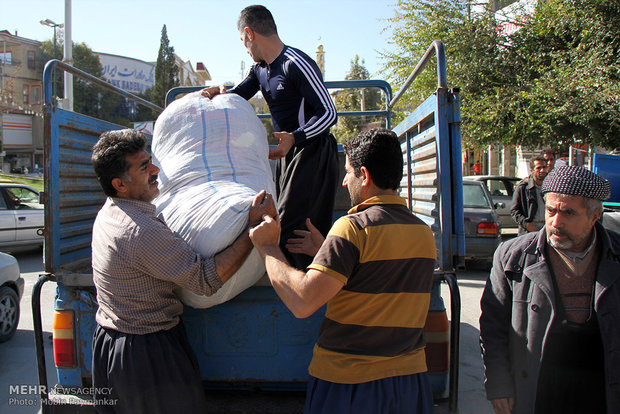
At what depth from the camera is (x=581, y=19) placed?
9781mm

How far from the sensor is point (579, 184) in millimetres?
1773

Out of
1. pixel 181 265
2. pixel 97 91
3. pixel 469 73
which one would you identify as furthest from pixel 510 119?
pixel 97 91

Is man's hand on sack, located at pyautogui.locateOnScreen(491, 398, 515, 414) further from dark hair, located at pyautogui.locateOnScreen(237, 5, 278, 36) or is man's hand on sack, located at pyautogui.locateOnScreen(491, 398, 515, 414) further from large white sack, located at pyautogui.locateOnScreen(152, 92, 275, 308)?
dark hair, located at pyautogui.locateOnScreen(237, 5, 278, 36)

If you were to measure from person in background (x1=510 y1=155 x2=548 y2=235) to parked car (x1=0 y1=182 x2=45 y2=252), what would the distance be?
8.45 meters

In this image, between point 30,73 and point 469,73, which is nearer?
point 469,73

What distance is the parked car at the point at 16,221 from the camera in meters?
8.80

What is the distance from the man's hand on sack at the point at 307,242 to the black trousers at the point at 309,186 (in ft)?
0.43

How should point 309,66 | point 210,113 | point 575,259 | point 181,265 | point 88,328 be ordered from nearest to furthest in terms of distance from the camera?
point 181,265
point 575,259
point 88,328
point 210,113
point 309,66

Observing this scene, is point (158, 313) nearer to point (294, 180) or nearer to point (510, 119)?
point (294, 180)

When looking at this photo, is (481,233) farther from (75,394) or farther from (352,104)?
(352,104)

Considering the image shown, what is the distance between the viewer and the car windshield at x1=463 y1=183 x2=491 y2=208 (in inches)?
314

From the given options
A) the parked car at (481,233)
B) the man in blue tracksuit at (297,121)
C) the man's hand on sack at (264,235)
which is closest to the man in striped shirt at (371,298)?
the man's hand on sack at (264,235)

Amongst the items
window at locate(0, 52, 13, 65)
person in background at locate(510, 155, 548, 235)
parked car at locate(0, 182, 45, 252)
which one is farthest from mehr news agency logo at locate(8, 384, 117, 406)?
window at locate(0, 52, 13, 65)

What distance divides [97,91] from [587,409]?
51899 mm
